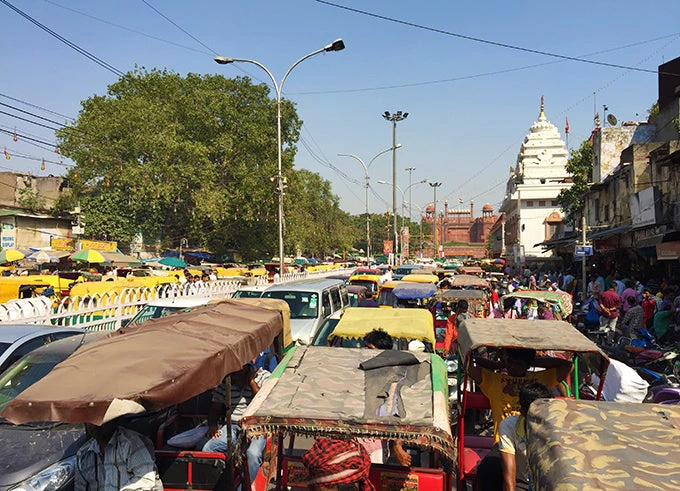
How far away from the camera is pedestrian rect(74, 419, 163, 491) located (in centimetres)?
377

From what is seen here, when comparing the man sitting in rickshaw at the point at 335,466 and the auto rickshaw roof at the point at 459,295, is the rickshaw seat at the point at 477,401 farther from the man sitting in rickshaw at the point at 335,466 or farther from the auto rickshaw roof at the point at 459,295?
the auto rickshaw roof at the point at 459,295

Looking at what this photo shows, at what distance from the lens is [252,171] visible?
39.9 metres

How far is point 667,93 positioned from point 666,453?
29.6 metres

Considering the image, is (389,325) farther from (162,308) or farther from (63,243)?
(63,243)

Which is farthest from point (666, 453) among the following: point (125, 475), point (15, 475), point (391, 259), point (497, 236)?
point (497, 236)

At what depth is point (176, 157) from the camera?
3831 centimetres

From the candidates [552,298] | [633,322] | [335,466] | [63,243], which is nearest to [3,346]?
[335,466]

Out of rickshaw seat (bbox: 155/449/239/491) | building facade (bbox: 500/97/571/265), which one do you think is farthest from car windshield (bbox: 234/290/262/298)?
building facade (bbox: 500/97/571/265)

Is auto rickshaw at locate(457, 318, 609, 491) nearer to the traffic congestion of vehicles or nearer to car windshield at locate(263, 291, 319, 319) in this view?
the traffic congestion of vehicles

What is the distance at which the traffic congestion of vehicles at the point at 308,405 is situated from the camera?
296 cm

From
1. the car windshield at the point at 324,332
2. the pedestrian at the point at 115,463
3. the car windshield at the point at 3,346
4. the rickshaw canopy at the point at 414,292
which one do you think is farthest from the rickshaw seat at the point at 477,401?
the rickshaw canopy at the point at 414,292

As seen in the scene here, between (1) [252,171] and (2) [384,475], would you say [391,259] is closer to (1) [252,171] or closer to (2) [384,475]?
(1) [252,171]

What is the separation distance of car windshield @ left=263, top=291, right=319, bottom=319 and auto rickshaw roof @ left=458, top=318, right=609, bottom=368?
5.52m

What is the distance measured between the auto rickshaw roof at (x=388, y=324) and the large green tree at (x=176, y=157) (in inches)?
1254
